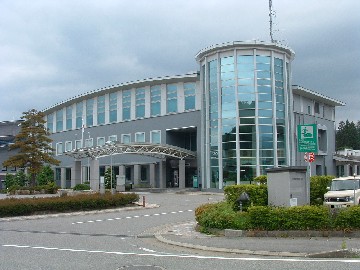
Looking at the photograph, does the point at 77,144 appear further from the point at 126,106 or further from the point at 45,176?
the point at 126,106

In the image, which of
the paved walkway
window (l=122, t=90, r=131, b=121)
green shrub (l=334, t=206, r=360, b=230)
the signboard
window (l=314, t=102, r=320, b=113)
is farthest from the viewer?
window (l=122, t=90, r=131, b=121)

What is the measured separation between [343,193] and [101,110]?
52473mm

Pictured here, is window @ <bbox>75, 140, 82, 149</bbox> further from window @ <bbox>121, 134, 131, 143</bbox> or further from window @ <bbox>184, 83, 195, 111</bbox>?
window @ <bbox>184, 83, 195, 111</bbox>

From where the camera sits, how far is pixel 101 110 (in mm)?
67000

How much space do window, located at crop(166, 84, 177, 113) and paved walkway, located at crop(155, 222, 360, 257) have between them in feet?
141

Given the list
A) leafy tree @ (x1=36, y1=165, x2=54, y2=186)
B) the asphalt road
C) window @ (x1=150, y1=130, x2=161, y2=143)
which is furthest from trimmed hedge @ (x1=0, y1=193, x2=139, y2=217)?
leafy tree @ (x1=36, y1=165, x2=54, y2=186)

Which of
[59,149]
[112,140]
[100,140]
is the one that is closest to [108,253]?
[112,140]

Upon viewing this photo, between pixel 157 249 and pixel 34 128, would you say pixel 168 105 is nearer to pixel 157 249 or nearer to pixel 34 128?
pixel 34 128

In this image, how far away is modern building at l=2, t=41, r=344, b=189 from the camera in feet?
156

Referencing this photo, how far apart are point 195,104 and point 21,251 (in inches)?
1745

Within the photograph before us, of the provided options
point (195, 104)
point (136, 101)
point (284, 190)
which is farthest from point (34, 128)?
point (284, 190)

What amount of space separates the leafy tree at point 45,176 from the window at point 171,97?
23.9 metres

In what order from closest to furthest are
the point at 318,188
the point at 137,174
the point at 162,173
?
the point at 318,188
the point at 162,173
the point at 137,174

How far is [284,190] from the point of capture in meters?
16.5
